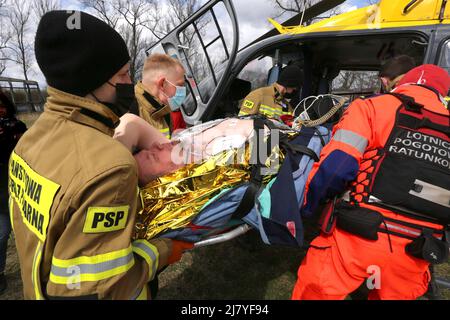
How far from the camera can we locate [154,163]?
5.04ft

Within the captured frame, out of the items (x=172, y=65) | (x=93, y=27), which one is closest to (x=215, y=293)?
(x=172, y=65)

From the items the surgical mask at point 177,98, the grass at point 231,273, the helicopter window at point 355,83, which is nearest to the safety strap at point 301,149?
the surgical mask at point 177,98

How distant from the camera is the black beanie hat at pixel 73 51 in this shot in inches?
38.2

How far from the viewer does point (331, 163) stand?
147 cm

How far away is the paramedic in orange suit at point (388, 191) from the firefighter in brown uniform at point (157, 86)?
1.38m

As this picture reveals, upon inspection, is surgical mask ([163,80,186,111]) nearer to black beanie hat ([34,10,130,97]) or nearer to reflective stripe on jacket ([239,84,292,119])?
black beanie hat ([34,10,130,97])

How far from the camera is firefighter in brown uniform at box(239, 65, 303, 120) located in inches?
150

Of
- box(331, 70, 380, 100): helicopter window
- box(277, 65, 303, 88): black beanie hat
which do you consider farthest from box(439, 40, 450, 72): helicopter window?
box(331, 70, 380, 100): helicopter window

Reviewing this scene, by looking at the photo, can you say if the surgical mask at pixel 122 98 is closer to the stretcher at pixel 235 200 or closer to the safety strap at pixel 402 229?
the stretcher at pixel 235 200

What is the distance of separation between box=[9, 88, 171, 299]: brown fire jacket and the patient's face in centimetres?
43

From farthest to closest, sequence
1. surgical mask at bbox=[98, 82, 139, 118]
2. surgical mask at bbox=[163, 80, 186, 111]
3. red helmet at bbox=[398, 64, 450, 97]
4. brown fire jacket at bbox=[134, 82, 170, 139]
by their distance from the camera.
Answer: surgical mask at bbox=[163, 80, 186, 111] → brown fire jacket at bbox=[134, 82, 170, 139] → red helmet at bbox=[398, 64, 450, 97] → surgical mask at bbox=[98, 82, 139, 118]

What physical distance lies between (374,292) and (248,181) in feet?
3.24

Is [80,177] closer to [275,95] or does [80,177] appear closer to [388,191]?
[388,191]
